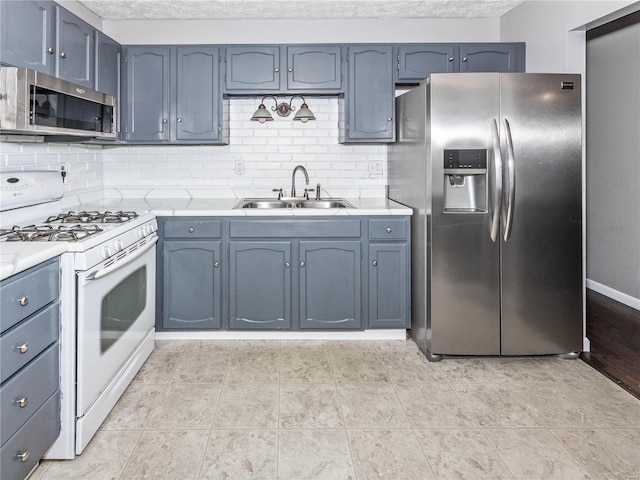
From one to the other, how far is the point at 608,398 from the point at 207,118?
305 centimetres

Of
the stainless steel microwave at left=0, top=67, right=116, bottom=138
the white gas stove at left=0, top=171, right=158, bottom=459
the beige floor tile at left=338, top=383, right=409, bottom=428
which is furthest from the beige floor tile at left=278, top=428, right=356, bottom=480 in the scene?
the stainless steel microwave at left=0, top=67, right=116, bottom=138

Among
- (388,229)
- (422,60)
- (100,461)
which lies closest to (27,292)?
(100,461)

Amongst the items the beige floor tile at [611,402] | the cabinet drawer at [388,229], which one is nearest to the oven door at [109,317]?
the cabinet drawer at [388,229]

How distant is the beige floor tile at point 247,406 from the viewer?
223 cm

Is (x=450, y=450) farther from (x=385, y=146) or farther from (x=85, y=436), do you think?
(x=385, y=146)

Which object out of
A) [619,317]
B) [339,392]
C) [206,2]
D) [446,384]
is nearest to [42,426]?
[339,392]

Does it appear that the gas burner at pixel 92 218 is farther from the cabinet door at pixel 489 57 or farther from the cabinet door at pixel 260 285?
the cabinet door at pixel 489 57

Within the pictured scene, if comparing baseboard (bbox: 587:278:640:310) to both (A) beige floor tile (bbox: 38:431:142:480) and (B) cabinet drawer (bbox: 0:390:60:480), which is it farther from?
(B) cabinet drawer (bbox: 0:390:60:480)

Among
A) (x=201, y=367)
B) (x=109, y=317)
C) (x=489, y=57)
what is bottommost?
(x=201, y=367)

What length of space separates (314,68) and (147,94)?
1226 millimetres

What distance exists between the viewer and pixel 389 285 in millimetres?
3301

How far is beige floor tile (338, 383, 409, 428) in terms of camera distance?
7.33ft

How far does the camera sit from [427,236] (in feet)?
9.70

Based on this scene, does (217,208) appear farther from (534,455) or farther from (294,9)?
(534,455)
